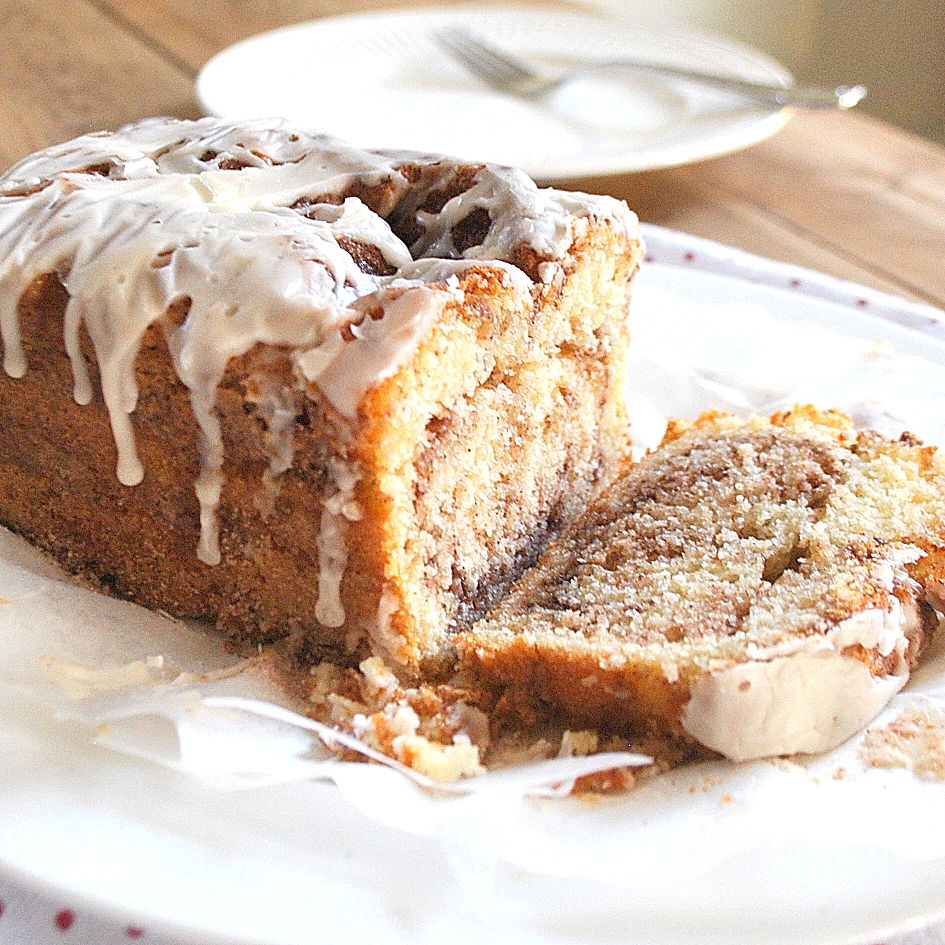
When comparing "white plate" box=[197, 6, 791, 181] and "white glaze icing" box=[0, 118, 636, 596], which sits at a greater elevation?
"white glaze icing" box=[0, 118, 636, 596]

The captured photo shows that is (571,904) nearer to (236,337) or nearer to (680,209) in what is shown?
(236,337)

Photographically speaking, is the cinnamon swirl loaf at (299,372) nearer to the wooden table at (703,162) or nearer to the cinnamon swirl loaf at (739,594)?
the cinnamon swirl loaf at (739,594)

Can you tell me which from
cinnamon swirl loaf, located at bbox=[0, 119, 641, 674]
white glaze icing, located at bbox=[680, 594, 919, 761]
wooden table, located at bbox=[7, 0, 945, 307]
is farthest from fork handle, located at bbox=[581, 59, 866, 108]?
white glaze icing, located at bbox=[680, 594, 919, 761]

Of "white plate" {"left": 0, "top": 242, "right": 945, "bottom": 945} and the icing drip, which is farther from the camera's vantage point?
the icing drip

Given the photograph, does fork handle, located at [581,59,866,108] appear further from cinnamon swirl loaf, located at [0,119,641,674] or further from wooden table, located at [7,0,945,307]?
cinnamon swirl loaf, located at [0,119,641,674]

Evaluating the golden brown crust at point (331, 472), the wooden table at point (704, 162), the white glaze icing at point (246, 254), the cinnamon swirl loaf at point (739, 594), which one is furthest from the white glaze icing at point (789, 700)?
the wooden table at point (704, 162)
